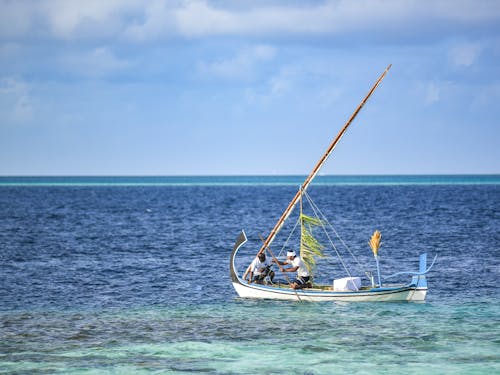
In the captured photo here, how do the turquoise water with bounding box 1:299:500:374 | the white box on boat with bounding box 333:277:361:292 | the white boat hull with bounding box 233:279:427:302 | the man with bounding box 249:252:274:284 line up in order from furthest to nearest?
the man with bounding box 249:252:274:284 < the white box on boat with bounding box 333:277:361:292 < the white boat hull with bounding box 233:279:427:302 < the turquoise water with bounding box 1:299:500:374

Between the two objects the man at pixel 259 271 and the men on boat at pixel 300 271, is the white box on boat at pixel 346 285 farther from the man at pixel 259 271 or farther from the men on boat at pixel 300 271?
the man at pixel 259 271

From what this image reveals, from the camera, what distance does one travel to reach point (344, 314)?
30234 millimetres

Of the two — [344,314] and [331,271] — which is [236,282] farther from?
[331,271]

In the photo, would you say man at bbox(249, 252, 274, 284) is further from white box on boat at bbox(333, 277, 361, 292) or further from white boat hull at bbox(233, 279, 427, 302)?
white box on boat at bbox(333, 277, 361, 292)

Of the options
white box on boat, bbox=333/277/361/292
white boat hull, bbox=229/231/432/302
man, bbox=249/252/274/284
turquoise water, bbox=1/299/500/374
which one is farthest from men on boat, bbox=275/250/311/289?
white box on boat, bbox=333/277/361/292

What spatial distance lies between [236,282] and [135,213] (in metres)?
71.8

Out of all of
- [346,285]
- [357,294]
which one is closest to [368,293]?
[357,294]

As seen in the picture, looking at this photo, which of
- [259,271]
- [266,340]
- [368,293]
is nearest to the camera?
[266,340]

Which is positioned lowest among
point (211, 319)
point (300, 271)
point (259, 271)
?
point (211, 319)

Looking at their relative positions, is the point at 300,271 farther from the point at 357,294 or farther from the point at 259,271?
the point at 357,294

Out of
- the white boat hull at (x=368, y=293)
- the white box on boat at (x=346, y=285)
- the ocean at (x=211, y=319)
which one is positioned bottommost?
the ocean at (x=211, y=319)

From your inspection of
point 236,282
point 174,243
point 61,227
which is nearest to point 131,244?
point 174,243

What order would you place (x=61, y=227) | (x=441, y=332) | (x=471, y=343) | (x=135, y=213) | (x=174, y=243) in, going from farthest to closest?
1. (x=135, y=213)
2. (x=61, y=227)
3. (x=174, y=243)
4. (x=441, y=332)
5. (x=471, y=343)

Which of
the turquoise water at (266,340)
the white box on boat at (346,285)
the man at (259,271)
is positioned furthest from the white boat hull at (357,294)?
the man at (259,271)
